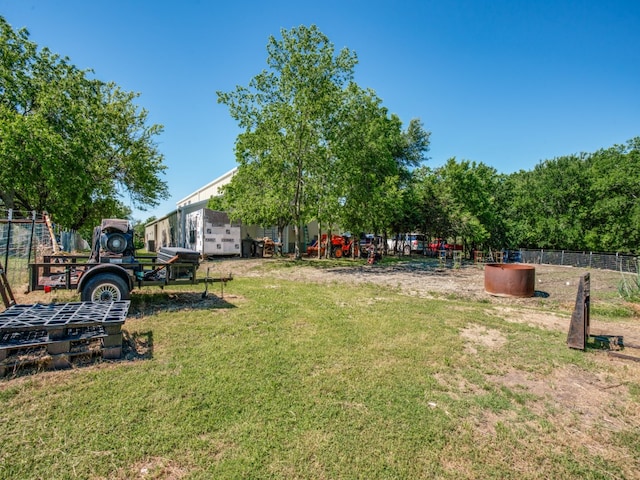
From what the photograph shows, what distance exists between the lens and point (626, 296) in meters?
9.50

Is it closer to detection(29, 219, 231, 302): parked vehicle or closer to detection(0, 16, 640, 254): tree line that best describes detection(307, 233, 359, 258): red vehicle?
detection(0, 16, 640, 254): tree line

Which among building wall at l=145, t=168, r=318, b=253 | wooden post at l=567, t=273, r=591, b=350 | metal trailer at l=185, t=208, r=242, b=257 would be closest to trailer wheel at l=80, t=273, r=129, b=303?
wooden post at l=567, t=273, r=591, b=350

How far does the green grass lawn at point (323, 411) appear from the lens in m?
2.43

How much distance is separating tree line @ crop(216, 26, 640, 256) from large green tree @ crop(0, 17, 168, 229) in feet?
22.0

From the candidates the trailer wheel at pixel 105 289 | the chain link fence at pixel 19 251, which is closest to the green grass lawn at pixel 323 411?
the trailer wheel at pixel 105 289

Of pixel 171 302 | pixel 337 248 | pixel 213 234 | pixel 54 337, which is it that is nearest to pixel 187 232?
pixel 213 234

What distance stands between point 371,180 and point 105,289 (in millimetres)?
17186

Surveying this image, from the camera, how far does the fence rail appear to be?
67.2 feet

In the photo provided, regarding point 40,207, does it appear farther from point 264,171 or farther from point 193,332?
point 193,332

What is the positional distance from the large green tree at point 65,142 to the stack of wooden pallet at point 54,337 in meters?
14.1

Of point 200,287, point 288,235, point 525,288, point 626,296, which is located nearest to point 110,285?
point 200,287

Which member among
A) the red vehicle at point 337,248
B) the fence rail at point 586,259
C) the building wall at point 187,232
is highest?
the building wall at point 187,232

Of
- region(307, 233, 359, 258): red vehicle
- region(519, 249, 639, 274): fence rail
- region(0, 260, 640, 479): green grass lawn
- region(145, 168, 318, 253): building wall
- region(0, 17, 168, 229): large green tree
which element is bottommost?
region(0, 260, 640, 479): green grass lawn

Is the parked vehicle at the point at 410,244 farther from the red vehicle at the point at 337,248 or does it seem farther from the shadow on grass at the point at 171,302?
the shadow on grass at the point at 171,302
